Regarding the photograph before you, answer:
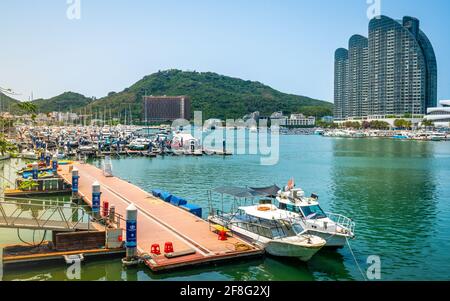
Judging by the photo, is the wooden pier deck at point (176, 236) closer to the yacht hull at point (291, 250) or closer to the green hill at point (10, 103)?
the yacht hull at point (291, 250)

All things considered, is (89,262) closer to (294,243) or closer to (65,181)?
(294,243)

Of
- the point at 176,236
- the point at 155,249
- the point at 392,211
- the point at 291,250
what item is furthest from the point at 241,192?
the point at 392,211

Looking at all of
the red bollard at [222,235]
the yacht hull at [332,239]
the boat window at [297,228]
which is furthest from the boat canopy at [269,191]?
the yacht hull at [332,239]

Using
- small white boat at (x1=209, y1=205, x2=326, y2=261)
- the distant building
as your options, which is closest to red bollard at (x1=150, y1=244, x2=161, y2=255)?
small white boat at (x1=209, y1=205, x2=326, y2=261)

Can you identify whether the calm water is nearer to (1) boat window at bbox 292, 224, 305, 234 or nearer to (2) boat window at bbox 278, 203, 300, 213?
(1) boat window at bbox 292, 224, 305, 234

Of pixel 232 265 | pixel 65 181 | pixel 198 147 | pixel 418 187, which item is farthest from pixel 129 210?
pixel 198 147

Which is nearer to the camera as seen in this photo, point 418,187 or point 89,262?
point 89,262
